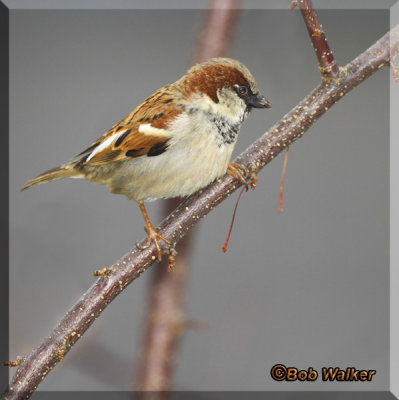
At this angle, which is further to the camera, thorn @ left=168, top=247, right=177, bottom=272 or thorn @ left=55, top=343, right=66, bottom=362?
thorn @ left=168, top=247, right=177, bottom=272

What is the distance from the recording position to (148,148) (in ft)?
3.88

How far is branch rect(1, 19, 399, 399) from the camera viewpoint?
986 millimetres

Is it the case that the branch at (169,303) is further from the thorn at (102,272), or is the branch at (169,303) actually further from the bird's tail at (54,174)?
the bird's tail at (54,174)

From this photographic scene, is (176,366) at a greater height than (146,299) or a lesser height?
lesser

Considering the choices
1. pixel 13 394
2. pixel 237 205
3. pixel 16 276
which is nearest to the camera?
pixel 13 394

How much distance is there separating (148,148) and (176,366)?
44cm

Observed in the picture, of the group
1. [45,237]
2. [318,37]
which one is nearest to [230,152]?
[318,37]

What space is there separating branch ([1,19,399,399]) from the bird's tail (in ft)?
0.74

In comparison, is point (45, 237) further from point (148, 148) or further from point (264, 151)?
point (264, 151)

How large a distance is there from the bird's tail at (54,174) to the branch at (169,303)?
274 mm

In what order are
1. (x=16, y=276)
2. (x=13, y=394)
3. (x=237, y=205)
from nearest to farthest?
(x=13, y=394) → (x=16, y=276) → (x=237, y=205)

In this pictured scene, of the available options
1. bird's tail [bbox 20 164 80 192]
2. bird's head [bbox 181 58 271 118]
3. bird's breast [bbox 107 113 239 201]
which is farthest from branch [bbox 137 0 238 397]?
bird's tail [bbox 20 164 80 192]

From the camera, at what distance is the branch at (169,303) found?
1.07 metres

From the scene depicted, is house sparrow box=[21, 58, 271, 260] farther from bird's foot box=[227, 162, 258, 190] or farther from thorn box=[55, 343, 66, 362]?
thorn box=[55, 343, 66, 362]
